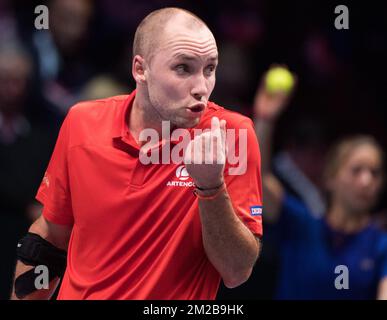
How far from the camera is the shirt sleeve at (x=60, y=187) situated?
13.4 ft

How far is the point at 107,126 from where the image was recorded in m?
4.07

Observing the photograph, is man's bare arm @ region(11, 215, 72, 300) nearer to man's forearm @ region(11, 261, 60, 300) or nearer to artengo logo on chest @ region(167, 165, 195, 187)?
man's forearm @ region(11, 261, 60, 300)

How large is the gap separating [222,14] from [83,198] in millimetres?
4591

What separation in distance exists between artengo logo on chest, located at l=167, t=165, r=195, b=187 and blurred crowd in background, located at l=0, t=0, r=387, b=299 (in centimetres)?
245

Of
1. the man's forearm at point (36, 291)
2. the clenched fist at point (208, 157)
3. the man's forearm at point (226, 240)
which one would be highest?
the clenched fist at point (208, 157)

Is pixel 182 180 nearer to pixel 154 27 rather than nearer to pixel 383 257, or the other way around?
pixel 154 27

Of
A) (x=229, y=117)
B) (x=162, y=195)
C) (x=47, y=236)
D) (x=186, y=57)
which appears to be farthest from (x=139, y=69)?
(x=47, y=236)

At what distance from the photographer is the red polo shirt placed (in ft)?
12.4

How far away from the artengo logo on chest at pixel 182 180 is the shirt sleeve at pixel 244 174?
0.48 ft

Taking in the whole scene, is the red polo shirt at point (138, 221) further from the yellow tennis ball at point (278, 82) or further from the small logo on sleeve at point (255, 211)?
the yellow tennis ball at point (278, 82)

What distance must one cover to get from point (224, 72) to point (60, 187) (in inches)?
159

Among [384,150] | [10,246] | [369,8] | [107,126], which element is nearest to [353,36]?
[369,8]

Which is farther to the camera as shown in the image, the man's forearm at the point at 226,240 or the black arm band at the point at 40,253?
the black arm band at the point at 40,253

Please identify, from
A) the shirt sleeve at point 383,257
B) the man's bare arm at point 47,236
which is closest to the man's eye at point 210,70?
the man's bare arm at point 47,236
